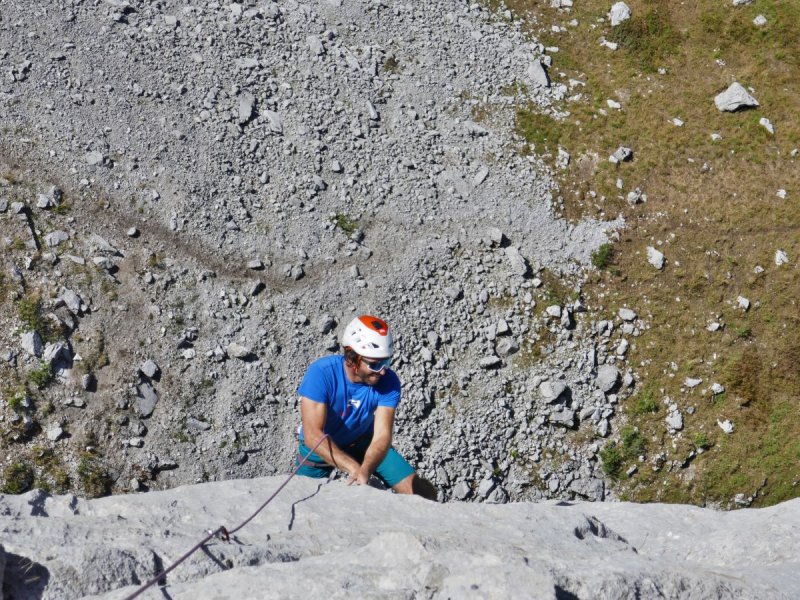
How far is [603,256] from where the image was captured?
17703mm

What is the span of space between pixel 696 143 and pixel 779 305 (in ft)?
14.2

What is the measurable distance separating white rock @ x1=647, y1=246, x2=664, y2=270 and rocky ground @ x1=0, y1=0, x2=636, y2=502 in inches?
45.7

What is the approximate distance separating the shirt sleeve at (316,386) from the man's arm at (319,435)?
0.07 metres

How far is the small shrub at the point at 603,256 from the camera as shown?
58.0 feet

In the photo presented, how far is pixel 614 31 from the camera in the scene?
20.0 m

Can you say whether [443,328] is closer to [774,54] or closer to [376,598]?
[376,598]

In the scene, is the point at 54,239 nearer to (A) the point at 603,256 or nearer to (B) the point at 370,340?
(B) the point at 370,340

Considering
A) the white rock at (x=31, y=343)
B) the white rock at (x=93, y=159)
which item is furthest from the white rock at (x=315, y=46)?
the white rock at (x=31, y=343)

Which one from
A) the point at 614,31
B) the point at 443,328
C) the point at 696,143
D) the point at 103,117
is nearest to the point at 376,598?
the point at 443,328

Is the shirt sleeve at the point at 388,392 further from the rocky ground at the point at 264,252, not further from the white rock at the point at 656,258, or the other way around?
the white rock at the point at 656,258

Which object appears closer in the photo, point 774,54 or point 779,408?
point 779,408

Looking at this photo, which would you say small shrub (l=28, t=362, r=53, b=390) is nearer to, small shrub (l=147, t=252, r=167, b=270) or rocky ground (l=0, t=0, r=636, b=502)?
rocky ground (l=0, t=0, r=636, b=502)

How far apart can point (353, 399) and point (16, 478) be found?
7.27 metres

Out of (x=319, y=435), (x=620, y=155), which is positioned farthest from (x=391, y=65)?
(x=319, y=435)
